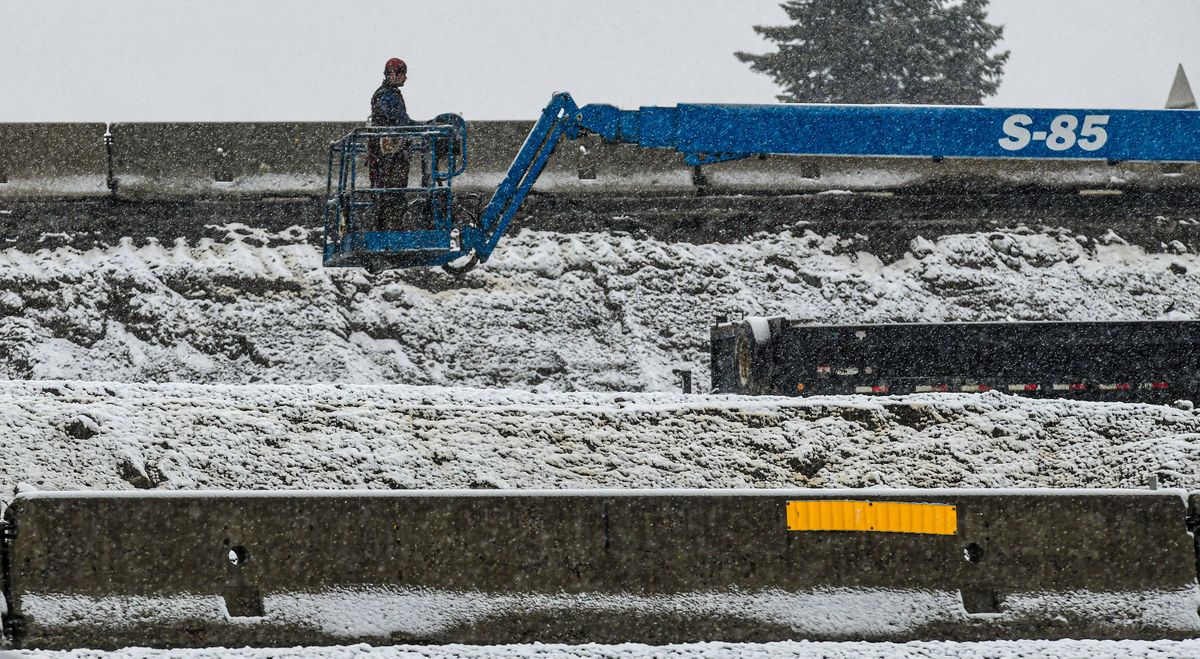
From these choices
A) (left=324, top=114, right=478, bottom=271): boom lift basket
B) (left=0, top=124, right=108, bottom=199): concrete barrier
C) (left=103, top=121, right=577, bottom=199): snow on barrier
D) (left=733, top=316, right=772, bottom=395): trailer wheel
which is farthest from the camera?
(left=103, top=121, right=577, bottom=199): snow on barrier

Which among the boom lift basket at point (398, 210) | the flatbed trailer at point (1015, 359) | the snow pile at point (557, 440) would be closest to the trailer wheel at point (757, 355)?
the flatbed trailer at point (1015, 359)

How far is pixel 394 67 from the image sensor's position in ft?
46.5

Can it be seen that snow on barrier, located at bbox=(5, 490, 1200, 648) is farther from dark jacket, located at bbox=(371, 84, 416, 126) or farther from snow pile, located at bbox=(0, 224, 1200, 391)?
snow pile, located at bbox=(0, 224, 1200, 391)

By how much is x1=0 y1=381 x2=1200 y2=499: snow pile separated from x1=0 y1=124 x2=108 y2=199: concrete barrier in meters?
7.49

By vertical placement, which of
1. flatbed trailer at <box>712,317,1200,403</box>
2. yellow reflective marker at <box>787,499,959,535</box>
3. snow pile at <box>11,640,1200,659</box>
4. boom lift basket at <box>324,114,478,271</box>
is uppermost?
boom lift basket at <box>324,114,478,271</box>

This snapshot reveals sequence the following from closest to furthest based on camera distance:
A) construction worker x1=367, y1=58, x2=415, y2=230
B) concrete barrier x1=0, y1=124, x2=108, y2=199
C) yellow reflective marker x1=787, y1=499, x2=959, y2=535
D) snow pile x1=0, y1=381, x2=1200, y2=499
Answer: yellow reflective marker x1=787, y1=499, x2=959, y2=535 < snow pile x1=0, y1=381, x2=1200, y2=499 < construction worker x1=367, y1=58, x2=415, y2=230 < concrete barrier x1=0, y1=124, x2=108, y2=199

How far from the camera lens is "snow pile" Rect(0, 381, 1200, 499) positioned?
9000 millimetres

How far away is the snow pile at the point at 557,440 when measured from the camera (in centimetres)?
900

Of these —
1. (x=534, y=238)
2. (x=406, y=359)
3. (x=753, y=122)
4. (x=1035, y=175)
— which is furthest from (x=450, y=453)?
(x=1035, y=175)

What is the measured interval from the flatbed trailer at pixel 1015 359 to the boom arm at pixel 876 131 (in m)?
1.70

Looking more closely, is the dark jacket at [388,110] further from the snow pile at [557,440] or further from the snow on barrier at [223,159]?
the snow pile at [557,440]

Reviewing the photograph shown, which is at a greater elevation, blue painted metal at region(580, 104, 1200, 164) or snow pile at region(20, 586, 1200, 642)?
blue painted metal at region(580, 104, 1200, 164)

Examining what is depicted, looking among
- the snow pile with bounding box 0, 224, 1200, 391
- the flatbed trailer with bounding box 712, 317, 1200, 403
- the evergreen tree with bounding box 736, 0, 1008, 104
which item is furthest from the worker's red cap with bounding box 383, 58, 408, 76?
the evergreen tree with bounding box 736, 0, 1008, 104

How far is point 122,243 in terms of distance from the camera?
17109 mm
